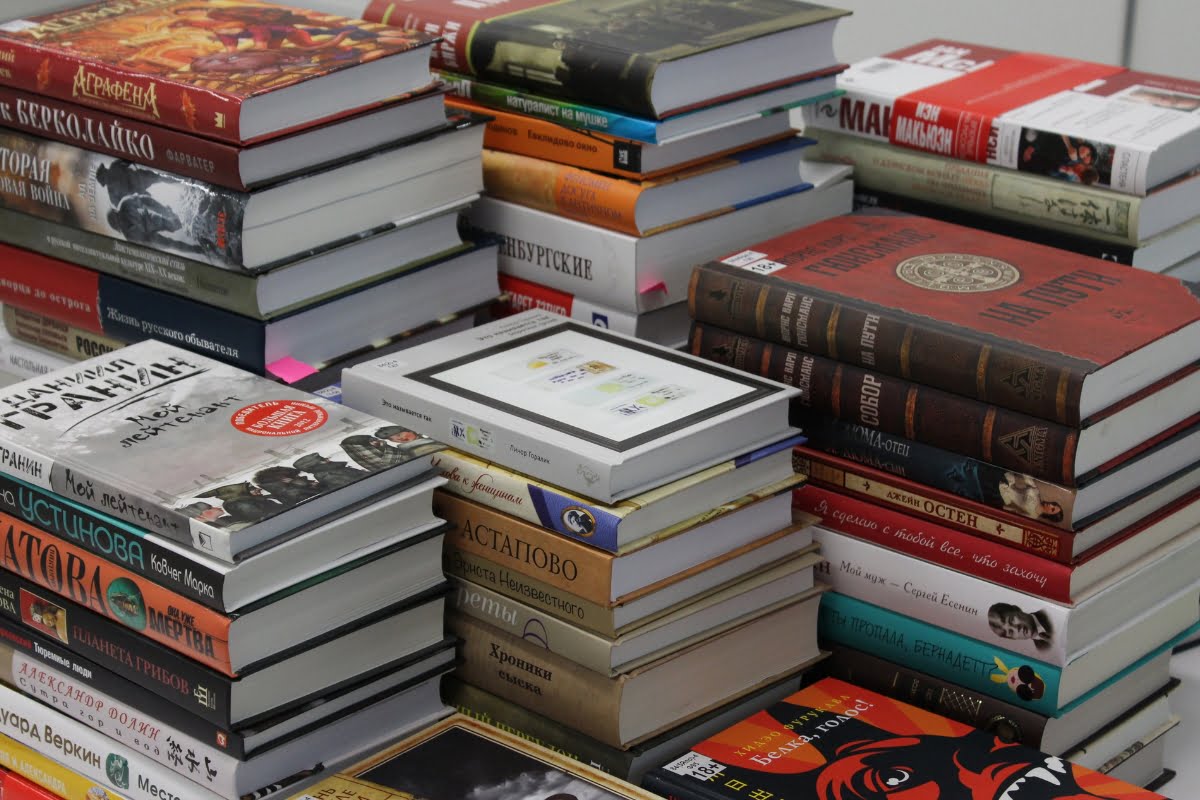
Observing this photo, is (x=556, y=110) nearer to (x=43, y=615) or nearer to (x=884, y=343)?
(x=884, y=343)

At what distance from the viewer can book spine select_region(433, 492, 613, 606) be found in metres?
1.05

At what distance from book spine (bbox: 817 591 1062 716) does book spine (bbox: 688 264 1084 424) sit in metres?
0.18

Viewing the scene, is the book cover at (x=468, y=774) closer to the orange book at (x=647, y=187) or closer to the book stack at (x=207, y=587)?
the book stack at (x=207, y=587)

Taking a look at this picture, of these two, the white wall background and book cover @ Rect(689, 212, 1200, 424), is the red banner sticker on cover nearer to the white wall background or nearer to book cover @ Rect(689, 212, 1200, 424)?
book cover @ Rect(689, 212, 1200, 424)

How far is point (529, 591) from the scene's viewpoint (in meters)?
1.11

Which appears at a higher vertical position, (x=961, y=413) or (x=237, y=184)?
(x=237, y=184)

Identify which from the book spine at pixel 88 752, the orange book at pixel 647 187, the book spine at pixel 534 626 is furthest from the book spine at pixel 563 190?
the book spine at pixel 88 752

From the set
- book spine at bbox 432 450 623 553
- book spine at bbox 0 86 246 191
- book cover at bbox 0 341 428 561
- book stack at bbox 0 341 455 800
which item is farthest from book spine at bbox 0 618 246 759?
book spine at bbox 0 86 246 191

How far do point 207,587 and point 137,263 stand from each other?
0.41 meters

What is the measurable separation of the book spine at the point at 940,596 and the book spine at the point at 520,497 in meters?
0.24

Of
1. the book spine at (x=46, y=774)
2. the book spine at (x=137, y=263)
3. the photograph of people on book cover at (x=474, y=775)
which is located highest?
the book spine at (x=137, y=263)

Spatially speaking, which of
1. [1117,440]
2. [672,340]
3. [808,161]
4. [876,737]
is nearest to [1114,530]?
[1117,440]

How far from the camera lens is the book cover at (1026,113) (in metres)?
1.34

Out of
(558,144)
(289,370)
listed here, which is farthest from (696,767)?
(558,144)
